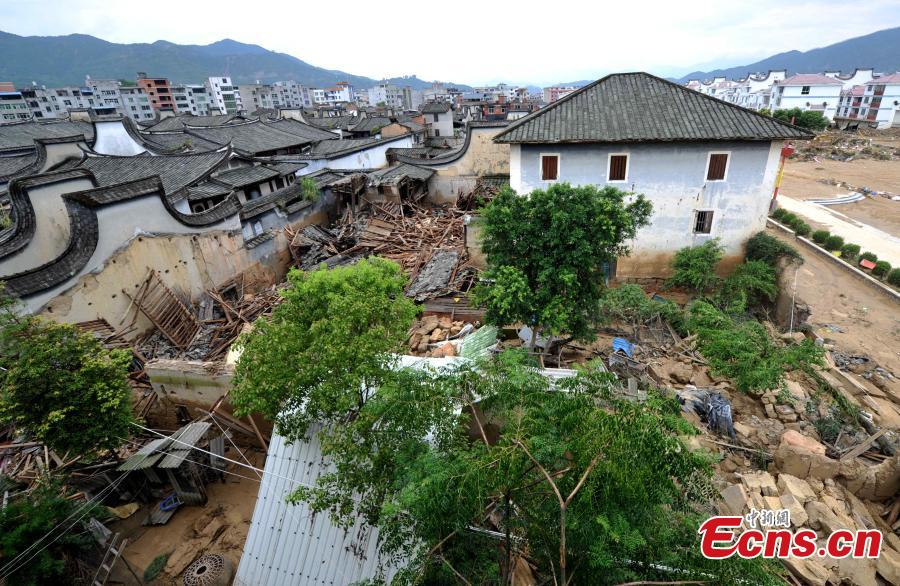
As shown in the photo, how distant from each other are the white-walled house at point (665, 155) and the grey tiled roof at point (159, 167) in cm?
1546

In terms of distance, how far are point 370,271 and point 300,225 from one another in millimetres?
17871

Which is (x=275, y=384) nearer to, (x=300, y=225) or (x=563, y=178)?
(x=563, y=178)

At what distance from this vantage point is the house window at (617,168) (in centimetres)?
1745

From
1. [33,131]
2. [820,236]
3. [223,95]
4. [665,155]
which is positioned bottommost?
[820,236]

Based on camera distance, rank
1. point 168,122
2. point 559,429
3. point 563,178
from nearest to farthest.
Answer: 1. point 559,429
2. point 563,178
3. point 168,122

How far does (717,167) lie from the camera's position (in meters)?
17.0

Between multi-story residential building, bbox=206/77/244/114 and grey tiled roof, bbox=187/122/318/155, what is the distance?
80.6m

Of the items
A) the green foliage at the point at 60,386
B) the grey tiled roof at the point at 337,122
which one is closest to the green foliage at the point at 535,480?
the green foliage at the point at 60,386

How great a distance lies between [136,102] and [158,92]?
17.2 feet

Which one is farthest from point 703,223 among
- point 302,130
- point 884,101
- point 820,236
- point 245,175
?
point 884,101

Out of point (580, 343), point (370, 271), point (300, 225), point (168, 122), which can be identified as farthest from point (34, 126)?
point (580, 343)

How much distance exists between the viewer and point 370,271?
876cm

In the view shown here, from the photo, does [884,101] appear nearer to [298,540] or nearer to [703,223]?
[703,223]

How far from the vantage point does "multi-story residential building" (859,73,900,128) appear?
214ft
